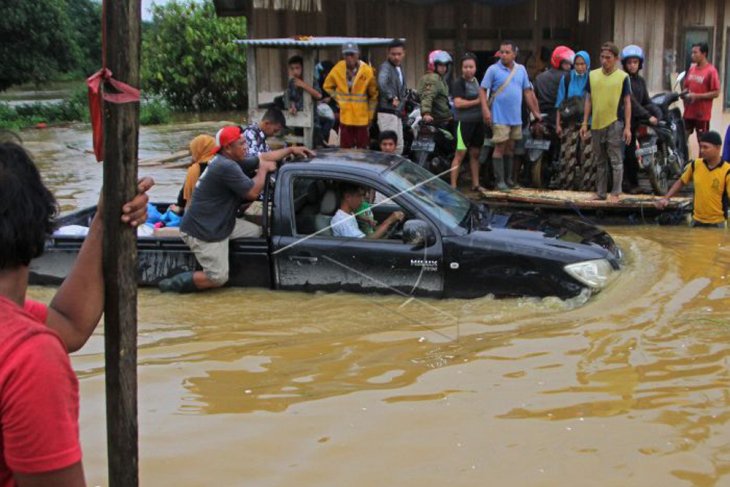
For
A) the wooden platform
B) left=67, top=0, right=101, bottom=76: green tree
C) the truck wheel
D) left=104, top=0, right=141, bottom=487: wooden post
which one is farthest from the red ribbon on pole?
left=67, top=0, right=101, bottom=76: green tree

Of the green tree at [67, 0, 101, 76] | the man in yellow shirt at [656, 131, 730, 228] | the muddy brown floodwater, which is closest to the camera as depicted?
the muddy brown floodwater

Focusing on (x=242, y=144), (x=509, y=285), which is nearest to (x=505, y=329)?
(x=509, y=285)

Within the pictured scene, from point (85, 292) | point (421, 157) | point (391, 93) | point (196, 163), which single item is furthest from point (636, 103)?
point (85, 292)

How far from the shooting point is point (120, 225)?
9.54 ft

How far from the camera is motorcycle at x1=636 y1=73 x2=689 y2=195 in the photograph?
11.2 m

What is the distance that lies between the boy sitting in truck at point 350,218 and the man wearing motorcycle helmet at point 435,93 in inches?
177

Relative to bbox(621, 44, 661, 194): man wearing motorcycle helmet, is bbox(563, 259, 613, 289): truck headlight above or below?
below

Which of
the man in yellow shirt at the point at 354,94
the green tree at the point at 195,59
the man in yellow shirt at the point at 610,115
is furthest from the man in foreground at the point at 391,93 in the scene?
the green tree at the point at 195,59

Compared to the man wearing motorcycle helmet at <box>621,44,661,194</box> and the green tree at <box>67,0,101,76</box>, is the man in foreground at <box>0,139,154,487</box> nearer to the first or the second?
the man wearing motorcycle helmet at <box>621,44,661,194</box>

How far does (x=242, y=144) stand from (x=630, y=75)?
585 centimetres

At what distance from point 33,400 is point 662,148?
10.7 metres

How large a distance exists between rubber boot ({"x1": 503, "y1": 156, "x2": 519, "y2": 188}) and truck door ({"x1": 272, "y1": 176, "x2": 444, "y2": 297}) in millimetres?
4494

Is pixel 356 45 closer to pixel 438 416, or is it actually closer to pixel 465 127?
pixel 465 127

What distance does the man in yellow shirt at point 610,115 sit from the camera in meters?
10.9
